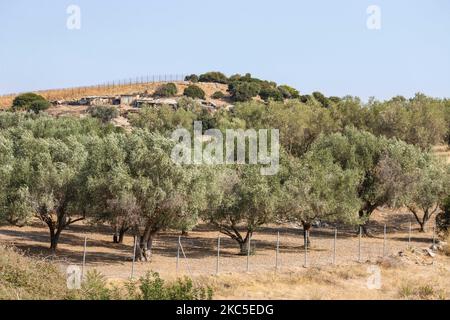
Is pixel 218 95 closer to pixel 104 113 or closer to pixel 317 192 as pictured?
pixel 104 113

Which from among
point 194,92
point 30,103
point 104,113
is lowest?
point 104,113

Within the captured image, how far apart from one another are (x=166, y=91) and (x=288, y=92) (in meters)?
36.9

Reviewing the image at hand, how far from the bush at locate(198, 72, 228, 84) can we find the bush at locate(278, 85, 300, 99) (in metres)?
15.8

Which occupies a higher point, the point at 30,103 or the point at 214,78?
the point at 214,78

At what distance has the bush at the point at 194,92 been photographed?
420 feet

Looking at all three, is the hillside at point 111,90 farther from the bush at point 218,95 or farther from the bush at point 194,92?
the bush at point 194,92

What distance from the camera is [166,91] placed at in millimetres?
126125

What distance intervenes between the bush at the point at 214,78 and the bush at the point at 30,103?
1936 inches

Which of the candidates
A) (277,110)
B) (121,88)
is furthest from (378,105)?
(121,88)

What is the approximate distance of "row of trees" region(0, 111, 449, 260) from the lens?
103 feet

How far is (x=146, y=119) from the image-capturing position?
3233 inches

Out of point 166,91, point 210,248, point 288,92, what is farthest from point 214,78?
point 210,248

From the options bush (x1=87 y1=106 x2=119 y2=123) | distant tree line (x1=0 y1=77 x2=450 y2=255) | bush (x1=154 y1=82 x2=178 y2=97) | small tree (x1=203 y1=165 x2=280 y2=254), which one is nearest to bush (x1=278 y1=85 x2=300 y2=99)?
bush (x1=154 y1=82 x2=178 y2=97)
